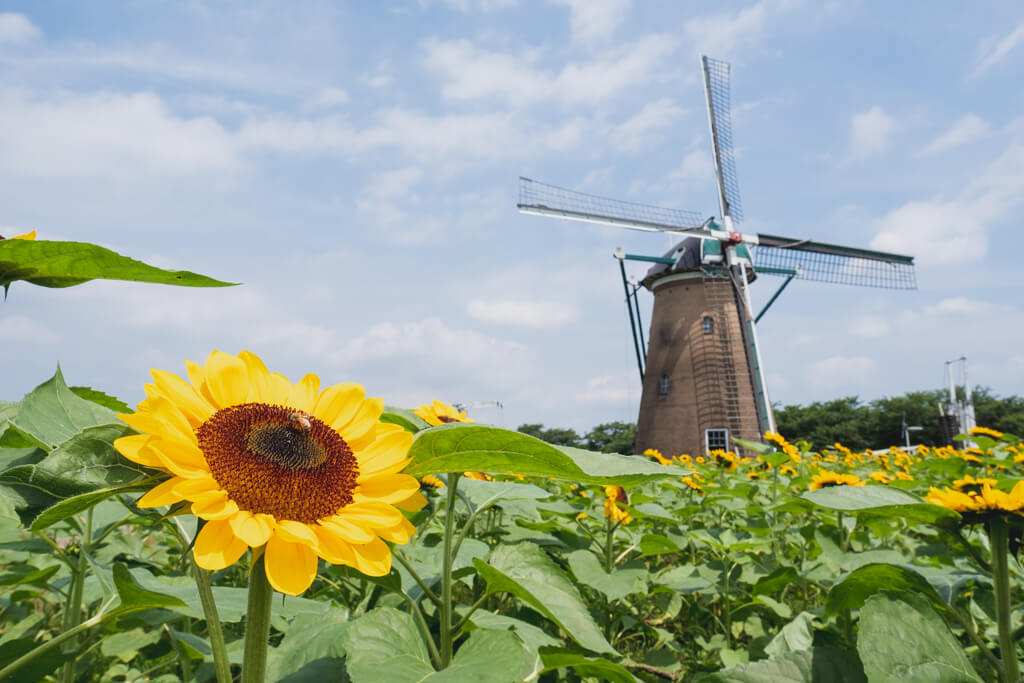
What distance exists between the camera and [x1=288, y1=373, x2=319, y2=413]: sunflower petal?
92 centimetres

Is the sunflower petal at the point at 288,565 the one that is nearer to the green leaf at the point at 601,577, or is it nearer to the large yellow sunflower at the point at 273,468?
the large yellow sunflower at the point at 273,468

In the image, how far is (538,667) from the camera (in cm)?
139

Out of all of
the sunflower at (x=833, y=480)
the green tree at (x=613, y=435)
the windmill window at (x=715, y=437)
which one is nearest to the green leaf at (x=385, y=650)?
the sunflower at (x=833, y=480)

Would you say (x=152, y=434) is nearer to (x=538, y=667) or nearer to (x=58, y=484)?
(x=58, y=484)

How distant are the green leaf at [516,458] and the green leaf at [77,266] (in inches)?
13.0

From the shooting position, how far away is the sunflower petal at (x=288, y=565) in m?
0.68

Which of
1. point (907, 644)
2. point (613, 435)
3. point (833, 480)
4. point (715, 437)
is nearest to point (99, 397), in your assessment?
point (907, 644)

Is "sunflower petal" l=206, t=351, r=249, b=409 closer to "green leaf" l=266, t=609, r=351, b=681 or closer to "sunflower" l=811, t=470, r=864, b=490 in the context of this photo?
"green leaf" l=266, t=609, r=351, b=681

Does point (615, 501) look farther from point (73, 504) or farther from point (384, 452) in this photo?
point (73, 504)

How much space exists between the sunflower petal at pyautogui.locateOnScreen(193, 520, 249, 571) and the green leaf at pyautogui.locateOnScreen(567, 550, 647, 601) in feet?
5.33

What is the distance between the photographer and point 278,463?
2.49 feet

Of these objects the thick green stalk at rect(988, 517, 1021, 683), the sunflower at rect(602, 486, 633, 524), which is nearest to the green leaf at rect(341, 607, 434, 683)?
the thick green stalk at rect(988, 517, 1021, 683)

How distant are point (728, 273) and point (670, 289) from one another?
1.98 meters

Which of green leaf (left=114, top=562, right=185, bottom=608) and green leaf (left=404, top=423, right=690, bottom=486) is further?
green leaf (left=114, top=562, right=185, bottom=608)
